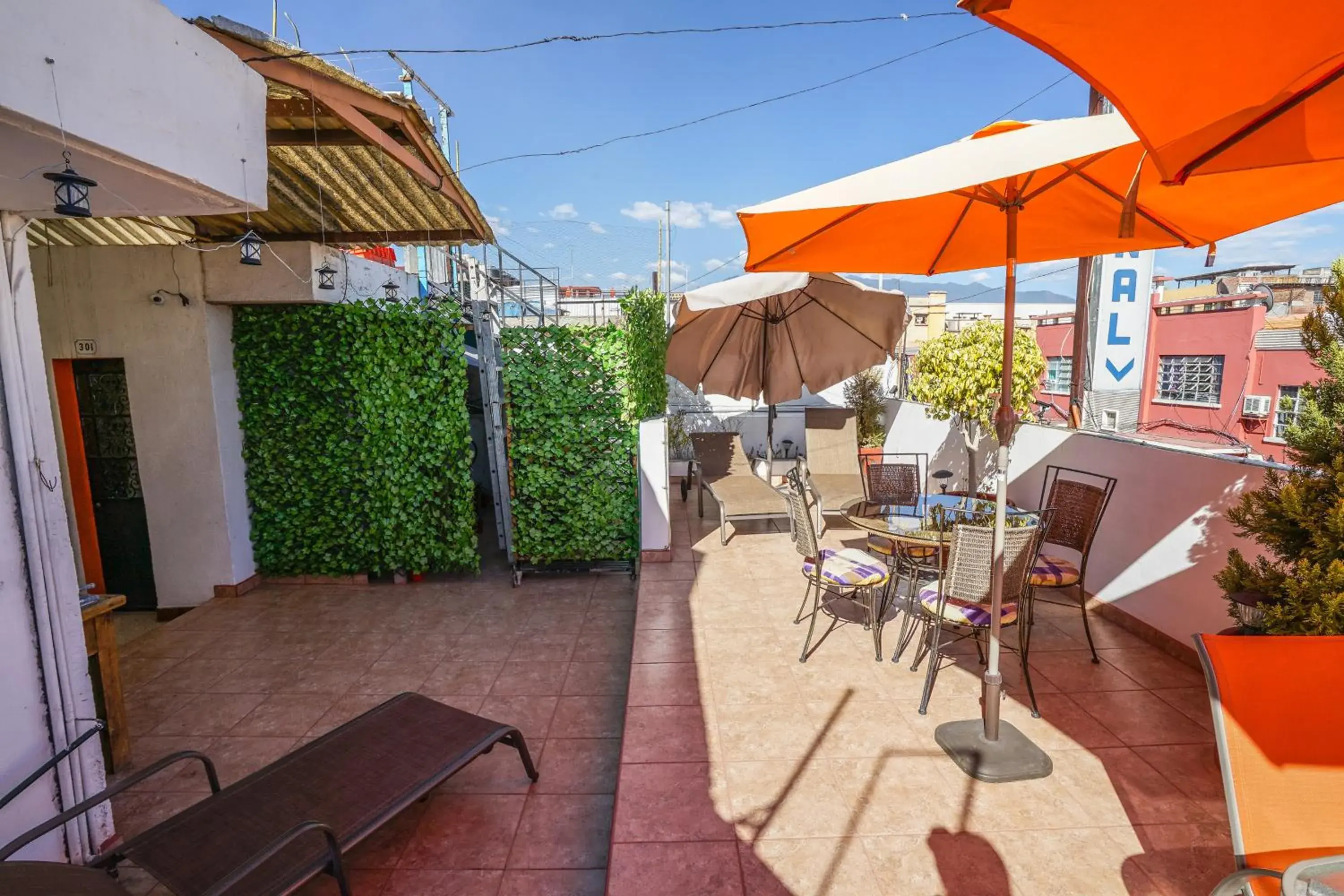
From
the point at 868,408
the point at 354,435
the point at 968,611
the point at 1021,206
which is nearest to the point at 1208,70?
the point at 1021,206

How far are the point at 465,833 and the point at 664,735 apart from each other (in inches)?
37.6

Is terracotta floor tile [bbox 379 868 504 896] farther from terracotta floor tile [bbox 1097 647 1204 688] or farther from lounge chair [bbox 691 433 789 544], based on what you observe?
lounge chair [bbox 691 433 789 544]

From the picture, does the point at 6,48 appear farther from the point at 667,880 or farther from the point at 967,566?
the point at 967,566

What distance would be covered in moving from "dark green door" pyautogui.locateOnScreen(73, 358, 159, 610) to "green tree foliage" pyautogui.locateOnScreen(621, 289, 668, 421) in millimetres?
4251

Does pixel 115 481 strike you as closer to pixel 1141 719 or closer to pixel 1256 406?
pixel 1141 719

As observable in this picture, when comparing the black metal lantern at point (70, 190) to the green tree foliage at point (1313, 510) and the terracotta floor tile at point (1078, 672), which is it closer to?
the green tree foliage at point (1313, 510)

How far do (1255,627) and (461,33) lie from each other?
7.42m

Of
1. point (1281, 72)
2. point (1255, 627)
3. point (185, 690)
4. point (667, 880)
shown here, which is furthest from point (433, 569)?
point (1281, 72)

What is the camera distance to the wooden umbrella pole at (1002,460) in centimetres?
257

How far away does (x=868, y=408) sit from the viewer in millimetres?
8586

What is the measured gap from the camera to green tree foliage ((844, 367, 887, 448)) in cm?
841

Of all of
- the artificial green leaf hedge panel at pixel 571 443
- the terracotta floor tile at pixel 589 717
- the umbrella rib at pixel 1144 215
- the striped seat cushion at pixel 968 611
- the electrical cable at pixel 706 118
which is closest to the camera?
the umbrella rib at pixel 1144 215

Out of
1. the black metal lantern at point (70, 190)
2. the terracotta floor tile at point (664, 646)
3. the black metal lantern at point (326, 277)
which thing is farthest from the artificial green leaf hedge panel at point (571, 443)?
the black metal lantern at point (70, 190)

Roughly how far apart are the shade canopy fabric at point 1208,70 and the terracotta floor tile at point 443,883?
313cm
